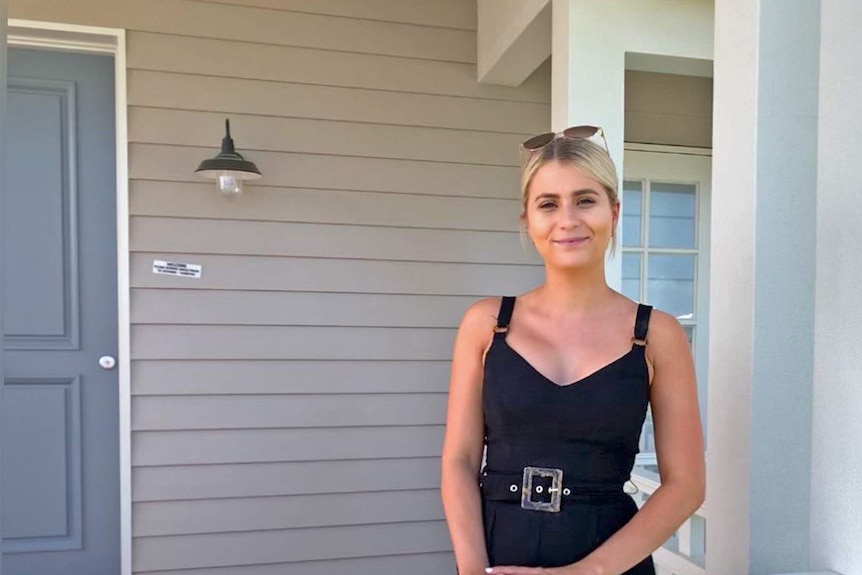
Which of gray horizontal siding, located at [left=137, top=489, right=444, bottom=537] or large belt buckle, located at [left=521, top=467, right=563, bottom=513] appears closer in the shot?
large belt buckle, located at [left=521, top=467, right=563, bottom=513]

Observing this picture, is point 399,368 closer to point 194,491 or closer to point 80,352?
point 194,491

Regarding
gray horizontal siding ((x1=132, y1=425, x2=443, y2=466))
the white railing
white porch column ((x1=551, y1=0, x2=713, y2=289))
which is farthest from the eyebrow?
gray horizontal siding ((x1=132, y1=425, x2=443, y2=466))

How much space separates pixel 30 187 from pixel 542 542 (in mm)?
2353

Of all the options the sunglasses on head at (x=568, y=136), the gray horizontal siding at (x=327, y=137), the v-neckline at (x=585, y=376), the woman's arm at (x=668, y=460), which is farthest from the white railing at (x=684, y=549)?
the gray horizontal siding at (x=327, y=137)

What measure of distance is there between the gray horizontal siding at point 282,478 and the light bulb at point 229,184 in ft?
3.59

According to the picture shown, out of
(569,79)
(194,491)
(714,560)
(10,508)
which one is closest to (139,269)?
(194,491)

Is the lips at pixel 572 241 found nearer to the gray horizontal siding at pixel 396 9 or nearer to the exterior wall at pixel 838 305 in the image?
the exterior wall at pixel 838 305

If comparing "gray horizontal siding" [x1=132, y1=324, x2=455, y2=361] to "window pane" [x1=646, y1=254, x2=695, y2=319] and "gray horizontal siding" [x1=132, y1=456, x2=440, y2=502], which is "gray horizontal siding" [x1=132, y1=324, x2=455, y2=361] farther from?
"window pane" [x1=646, y1=254, x2=695, y2=319]

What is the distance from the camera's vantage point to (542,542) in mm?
955

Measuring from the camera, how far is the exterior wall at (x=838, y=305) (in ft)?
3.36

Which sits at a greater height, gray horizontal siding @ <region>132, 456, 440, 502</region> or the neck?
the neck

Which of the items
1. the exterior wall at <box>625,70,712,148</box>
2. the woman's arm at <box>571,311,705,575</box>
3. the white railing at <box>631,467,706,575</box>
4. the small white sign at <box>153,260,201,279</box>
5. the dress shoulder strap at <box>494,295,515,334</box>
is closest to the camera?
the woman's arm at <box>571,311,705,575</box>

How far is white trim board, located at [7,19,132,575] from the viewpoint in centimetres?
230

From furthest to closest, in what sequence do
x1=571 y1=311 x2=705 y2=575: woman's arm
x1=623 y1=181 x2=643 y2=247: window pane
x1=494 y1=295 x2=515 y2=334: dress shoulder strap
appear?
x1=623 y1=181 x2=643 y2=247: window pane → x1=494 y1=295 x2=515 y2=334: dress shoulder strap → x1=571 y1=311 x2=705 y2=575: woman's arm
